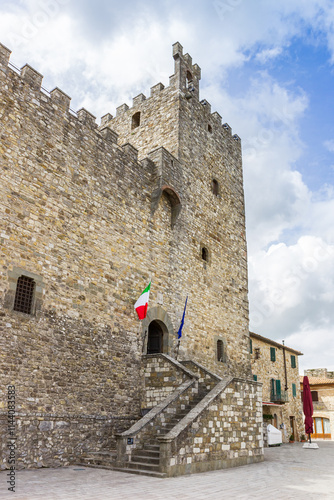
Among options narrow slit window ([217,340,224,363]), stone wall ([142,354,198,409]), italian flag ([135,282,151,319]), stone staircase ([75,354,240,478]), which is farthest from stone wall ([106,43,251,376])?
stone staircase ([75,354,240,478])

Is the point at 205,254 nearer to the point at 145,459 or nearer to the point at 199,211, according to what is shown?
the point at 199,211

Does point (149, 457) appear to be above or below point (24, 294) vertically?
below

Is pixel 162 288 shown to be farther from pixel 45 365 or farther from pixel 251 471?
pixel 251 471

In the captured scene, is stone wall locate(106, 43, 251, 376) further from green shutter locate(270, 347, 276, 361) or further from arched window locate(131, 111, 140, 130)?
green shutter locate(270, 347, 276, 361)

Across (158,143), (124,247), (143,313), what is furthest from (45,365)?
(158,143)

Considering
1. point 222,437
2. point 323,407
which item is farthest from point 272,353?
point 222,437

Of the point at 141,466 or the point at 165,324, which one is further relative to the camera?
the point at 165,324

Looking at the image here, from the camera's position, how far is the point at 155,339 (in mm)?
12359

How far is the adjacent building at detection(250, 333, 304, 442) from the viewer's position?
2391 centimetres

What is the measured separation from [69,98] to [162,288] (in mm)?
5981

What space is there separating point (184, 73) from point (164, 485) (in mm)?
14441

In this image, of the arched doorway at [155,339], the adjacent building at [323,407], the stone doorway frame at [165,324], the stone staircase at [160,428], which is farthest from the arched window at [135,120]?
the adjacent building at [323,407]

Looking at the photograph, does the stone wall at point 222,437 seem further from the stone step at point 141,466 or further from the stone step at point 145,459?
the stone step at point 145,459

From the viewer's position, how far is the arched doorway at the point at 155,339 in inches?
481
